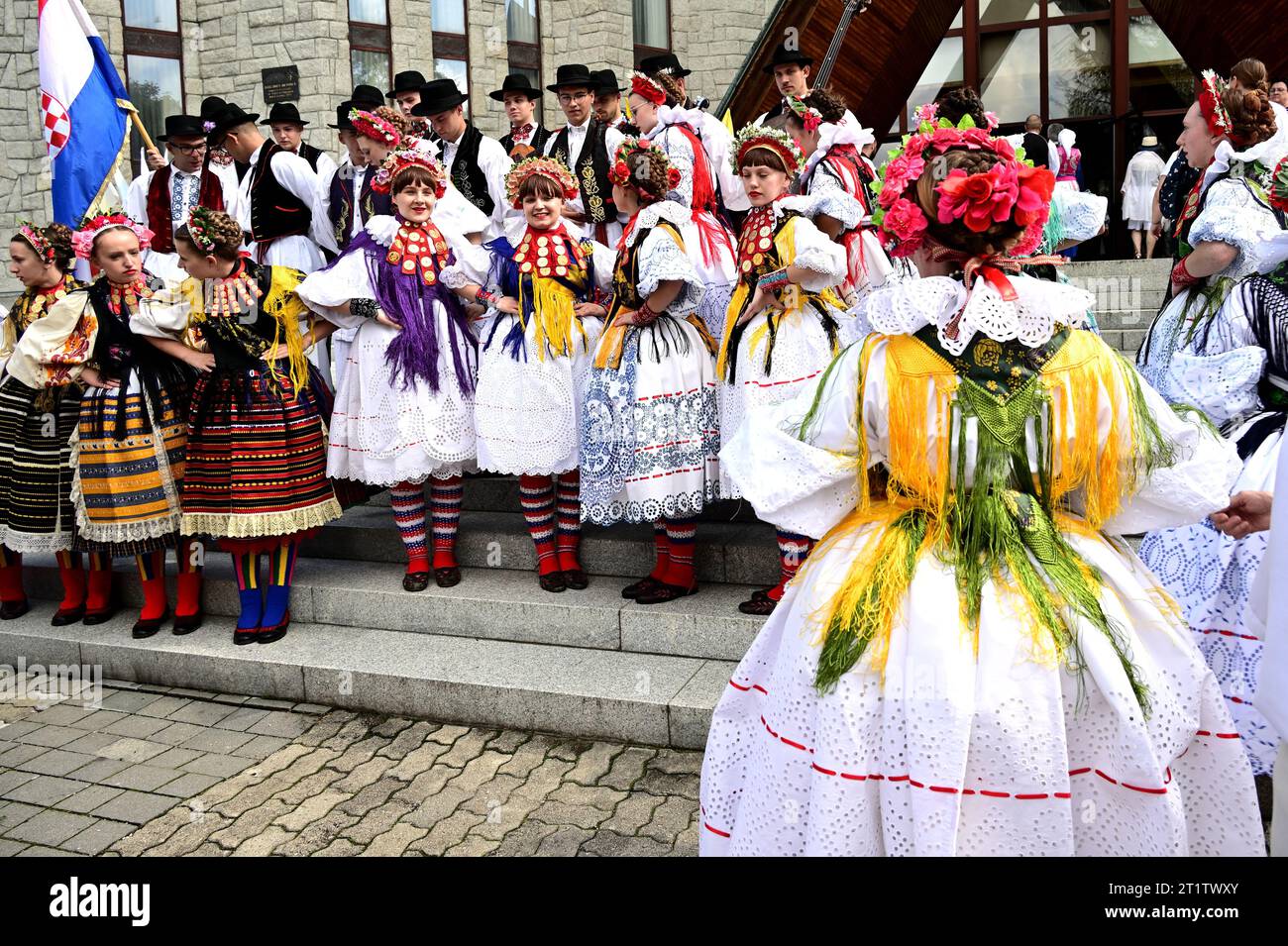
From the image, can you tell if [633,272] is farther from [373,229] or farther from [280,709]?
[280,709]

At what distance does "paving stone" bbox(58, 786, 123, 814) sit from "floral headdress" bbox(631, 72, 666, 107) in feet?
13.8

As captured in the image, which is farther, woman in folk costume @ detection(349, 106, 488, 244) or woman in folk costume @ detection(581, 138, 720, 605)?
woman in folk costume @ detection(349, 106, 488, 244)

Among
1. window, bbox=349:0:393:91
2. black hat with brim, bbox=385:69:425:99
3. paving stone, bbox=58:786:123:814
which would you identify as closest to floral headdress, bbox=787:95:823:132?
black hat with brim, bbox=385:69:425:99

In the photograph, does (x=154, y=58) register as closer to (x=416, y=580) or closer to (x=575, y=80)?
(x=575, y=80)

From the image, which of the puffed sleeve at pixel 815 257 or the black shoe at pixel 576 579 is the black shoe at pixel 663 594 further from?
the puffed sleeve at pixel 815 257

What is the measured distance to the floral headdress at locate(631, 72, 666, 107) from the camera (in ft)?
18.6

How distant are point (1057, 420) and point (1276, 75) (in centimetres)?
753

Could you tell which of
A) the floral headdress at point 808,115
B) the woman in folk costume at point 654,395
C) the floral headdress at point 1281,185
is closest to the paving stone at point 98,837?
the woman in folk costume at point 654,395

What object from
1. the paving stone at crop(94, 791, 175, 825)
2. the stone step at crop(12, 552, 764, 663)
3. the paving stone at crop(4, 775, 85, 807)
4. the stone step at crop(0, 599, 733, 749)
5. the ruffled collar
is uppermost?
the ruffled collar

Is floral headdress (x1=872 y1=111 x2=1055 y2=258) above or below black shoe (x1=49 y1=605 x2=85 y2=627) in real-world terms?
above

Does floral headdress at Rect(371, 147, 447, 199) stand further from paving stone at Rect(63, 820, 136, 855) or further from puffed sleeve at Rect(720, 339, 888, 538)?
puffed sleeve at Rect(720, 339, 888, 538)

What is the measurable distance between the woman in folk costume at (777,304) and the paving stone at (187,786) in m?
2.24

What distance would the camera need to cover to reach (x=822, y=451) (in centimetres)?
237
